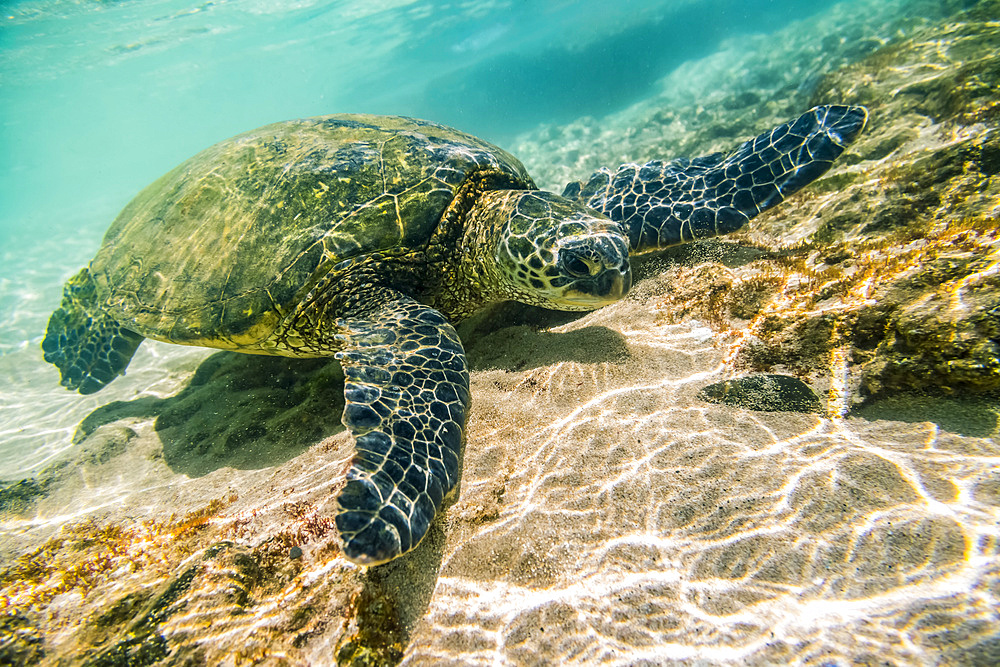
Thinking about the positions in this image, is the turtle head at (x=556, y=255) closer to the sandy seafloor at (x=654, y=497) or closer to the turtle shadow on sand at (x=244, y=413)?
the sandy seafloor at (x=654, y=497)

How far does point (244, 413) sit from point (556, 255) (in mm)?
3296

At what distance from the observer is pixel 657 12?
106 ft

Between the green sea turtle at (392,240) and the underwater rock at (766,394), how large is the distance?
3.28 ft

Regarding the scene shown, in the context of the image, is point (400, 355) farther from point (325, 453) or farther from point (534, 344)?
point (534, 344)

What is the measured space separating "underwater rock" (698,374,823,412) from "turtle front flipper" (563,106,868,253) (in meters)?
1.85

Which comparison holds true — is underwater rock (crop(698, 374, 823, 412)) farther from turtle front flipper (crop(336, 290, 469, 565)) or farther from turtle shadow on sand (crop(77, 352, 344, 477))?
turtle shadow on sand (crop(77, 352, 344, 477))

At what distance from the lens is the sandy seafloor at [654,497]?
4.63 ft

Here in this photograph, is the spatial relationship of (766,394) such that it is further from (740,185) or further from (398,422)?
(740,185)

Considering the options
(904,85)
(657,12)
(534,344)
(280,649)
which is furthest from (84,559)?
(657,12)

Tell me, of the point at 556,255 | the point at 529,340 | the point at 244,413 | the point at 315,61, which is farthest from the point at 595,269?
the point at 315,61

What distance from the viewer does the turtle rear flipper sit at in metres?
5.04

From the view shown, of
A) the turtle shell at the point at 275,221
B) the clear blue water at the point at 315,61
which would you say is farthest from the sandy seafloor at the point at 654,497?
the clear blue water at the point at 315,61

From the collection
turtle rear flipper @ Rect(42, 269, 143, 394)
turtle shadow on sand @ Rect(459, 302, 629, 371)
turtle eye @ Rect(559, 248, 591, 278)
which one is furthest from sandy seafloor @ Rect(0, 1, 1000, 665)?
turtle rear flipper @ Rect(42, 269, 143, 394)

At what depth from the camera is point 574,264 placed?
293cm
